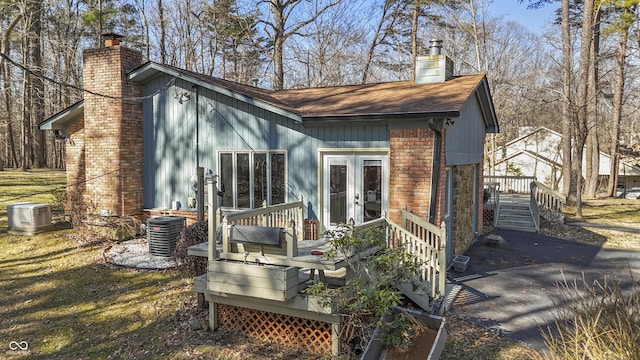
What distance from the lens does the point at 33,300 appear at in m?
7.16

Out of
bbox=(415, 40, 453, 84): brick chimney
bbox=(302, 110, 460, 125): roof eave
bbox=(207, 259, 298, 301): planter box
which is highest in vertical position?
bbox=(415, 40, 453, 84): brick chimney

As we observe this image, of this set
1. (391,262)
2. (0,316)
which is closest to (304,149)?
(391,262)

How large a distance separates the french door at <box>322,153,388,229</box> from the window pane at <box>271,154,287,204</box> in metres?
1.02

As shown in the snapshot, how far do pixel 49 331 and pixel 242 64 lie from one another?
69.1 ft

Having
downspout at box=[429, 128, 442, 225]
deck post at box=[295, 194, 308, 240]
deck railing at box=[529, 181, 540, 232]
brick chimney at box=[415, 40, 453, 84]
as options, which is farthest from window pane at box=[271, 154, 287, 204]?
deck railing at box=[529, 181, 540, 232]

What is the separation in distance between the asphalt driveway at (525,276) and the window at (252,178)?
423 centimetres

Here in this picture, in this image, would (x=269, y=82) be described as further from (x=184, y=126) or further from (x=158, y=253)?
(x=158, y=253)

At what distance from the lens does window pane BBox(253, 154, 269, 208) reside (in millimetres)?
9461

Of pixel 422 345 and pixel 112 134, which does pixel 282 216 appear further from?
pixel 112 134

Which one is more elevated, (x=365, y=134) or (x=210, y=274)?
(x=365, y=134)

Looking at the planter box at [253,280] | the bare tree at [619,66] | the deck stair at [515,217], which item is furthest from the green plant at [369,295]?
the bare tree at [619,66]

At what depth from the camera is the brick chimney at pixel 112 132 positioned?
33.9 feet

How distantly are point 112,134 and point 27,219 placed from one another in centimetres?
305

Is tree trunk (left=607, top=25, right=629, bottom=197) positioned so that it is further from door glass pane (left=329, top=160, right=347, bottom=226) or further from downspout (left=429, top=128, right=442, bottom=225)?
door glass pane (left=329, top=160, right=347, bottom=226)
